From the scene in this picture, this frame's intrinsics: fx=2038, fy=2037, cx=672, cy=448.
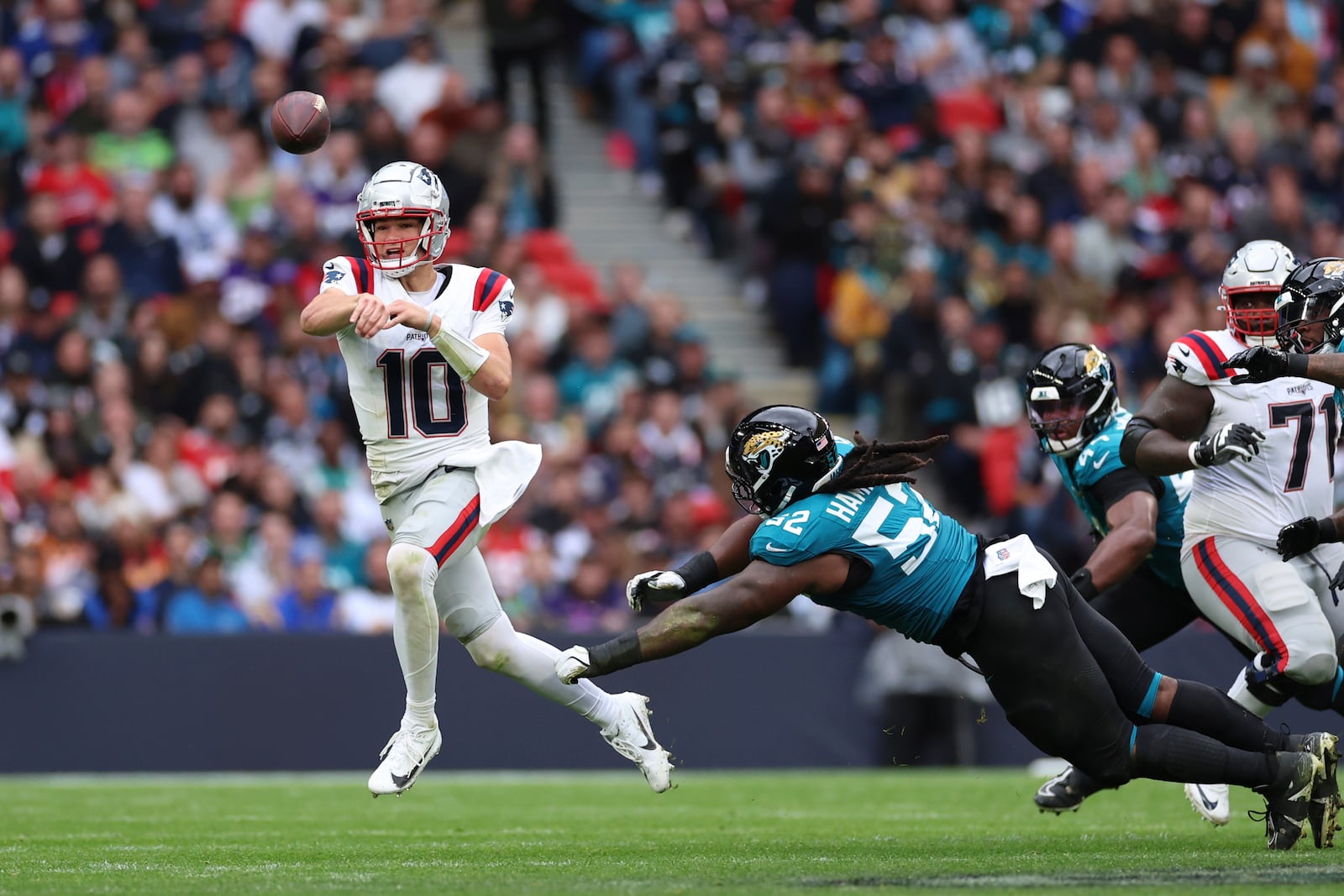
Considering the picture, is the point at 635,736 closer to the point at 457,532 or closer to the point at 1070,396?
the point at 457,532

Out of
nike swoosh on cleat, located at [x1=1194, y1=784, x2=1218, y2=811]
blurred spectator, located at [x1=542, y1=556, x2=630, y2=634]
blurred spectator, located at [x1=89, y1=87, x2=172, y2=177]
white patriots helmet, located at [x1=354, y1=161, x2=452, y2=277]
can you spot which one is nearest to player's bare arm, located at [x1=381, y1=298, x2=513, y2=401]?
white patriots helmet, located at [x1=354, y1=161, x2=452, y2=277]

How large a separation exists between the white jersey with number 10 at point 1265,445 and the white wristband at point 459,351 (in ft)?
8.54

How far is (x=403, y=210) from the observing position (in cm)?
773

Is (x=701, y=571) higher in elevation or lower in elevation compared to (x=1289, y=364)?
lower

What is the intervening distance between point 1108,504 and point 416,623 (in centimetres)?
278

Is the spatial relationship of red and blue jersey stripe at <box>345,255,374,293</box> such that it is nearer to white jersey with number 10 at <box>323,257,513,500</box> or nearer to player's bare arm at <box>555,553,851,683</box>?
white jersey with number 10 at <box>323,257,513,500</box>

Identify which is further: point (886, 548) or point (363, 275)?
point (363, 275)

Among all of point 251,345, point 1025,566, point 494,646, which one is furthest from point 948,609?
point 251,345

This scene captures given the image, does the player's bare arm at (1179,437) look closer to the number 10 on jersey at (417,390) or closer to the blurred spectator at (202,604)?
Result: the number 10 on jersey at (417,390)

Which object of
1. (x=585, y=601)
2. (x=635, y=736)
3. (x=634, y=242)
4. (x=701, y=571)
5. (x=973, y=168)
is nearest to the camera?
(x=701, y=571)

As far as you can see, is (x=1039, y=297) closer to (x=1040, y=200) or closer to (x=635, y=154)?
(x=1040, y=200)

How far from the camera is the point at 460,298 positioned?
7859 mm

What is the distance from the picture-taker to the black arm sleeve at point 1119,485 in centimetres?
806

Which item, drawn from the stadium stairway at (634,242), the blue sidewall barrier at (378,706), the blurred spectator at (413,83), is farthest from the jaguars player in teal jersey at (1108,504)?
the blurred spectator at (413,83)
